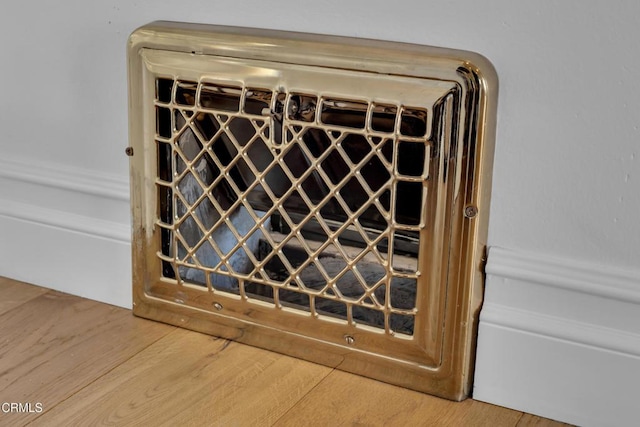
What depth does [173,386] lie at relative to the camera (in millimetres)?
1193

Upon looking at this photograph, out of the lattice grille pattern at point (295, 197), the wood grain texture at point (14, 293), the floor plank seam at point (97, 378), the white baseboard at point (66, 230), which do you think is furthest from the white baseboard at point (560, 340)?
the wood grain texture at point (14, 293)

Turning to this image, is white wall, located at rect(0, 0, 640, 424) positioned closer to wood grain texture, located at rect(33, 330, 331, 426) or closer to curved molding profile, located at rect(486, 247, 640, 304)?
curved molding profile, located at rect(486, 247, 640, 304)

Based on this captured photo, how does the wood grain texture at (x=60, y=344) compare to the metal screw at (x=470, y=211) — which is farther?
the wood grain texture at (x=60, y=344)

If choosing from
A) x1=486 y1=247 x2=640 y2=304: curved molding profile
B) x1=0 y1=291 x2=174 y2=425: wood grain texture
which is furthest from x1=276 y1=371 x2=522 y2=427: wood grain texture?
x1=0 y1=291 x2=174 y2=425: wood grain texture

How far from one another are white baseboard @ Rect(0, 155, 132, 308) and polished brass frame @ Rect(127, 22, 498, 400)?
79 millimetres

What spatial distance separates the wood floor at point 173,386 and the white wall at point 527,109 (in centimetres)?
13

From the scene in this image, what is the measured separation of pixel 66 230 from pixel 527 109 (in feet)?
2.51

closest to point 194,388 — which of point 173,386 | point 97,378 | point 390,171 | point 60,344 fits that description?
point 173,386

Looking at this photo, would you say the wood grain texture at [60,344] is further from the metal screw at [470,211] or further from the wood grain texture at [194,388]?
the metal screw at [470,211]

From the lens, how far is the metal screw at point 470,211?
1.09 metres

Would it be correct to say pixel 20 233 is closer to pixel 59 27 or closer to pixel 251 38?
pixel 59 27

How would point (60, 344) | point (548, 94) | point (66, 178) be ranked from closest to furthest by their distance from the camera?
point (548, 94)
point (60, 344)
point (66, 178)

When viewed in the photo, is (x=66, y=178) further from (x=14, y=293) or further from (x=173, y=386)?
(x=173, y=386)

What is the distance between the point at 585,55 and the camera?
1.02 metres
